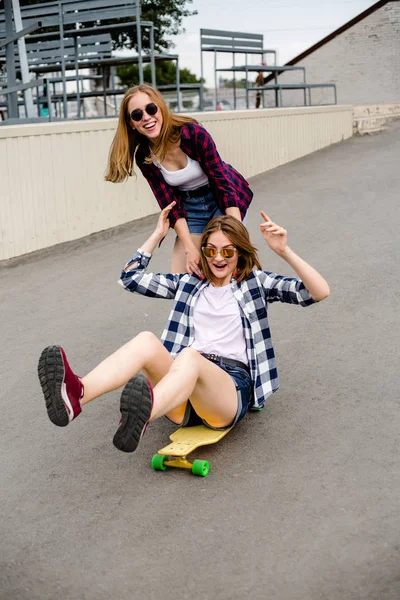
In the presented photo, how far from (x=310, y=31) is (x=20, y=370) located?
77.5ft

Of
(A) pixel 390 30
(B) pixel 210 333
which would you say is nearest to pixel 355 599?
(B) pixel 210 333

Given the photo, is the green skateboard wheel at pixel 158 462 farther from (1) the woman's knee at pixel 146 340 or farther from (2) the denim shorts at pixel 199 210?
(2) the denim shorts at pixel 199 210

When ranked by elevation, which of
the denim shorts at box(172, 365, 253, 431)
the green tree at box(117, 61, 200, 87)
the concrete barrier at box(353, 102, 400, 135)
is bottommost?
the denim shorts at box(172, 365, 253, 431)

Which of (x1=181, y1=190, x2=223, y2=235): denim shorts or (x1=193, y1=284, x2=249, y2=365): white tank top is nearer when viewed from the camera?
(x1=193, y1=284, x2=249, y2=365): white tank top

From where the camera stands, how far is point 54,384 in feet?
11.8

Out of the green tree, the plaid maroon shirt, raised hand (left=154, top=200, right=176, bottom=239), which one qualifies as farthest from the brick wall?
raised hand (left=154, top=200, right=176, bottom=239)

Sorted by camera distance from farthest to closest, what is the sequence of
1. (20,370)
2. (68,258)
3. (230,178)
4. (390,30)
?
(390,30) → (68,258) → (20,370) → (230,178)

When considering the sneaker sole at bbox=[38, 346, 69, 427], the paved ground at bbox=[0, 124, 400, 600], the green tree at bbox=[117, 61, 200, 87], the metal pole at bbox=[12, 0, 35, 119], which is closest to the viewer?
the paved ground at bbox=[0, 124, 400, 600]

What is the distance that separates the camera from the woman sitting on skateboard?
3834 millimetres

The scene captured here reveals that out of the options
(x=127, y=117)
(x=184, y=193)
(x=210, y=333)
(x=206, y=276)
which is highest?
(x=127, y=117)

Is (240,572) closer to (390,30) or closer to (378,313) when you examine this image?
(378,313)

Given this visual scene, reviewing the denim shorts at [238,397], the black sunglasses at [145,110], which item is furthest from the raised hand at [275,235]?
the black sunglasses at [145,110]

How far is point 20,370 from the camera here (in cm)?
586

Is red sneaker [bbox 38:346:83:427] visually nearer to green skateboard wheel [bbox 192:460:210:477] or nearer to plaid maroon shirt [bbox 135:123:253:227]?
green skateboard wheel [bbox 192:460:210:477]
